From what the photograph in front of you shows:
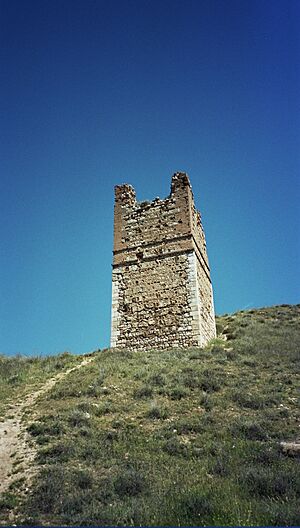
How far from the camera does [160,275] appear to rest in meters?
17.8

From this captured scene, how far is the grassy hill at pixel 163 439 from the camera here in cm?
548

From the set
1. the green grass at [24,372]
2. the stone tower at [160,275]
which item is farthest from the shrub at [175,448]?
the stone tower at [160,275]

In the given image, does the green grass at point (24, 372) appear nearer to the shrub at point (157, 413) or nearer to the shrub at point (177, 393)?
the shrub at point (157, 413)

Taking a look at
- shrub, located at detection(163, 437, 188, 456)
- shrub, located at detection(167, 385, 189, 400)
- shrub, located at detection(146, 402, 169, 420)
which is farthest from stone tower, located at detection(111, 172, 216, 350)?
shrub, located at detection(163, 437, 188, 456)

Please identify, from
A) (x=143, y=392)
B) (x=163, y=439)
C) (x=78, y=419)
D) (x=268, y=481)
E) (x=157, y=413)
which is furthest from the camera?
(x=143, y=392)

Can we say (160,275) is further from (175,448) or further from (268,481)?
(268,481)

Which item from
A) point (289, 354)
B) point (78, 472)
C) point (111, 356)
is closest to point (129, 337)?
point (111, 356)

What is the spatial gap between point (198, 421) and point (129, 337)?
8.32 metres

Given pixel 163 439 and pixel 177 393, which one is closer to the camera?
pixel 163 439

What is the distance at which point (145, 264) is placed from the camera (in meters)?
18.2

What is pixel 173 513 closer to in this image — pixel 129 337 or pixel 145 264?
pixel 129 337

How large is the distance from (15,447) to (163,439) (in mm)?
2893

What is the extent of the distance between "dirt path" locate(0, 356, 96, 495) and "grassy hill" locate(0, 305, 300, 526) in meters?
0.14

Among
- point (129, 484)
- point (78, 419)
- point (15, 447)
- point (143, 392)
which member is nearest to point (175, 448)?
point (129, 484)
